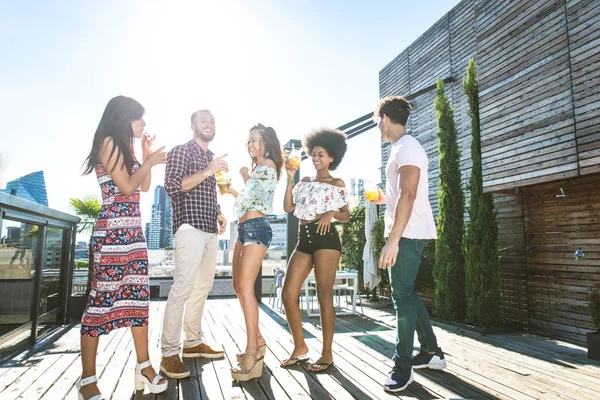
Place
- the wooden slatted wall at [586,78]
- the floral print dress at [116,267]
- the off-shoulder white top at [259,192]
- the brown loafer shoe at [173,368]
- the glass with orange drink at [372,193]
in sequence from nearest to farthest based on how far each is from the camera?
the floral print dress at [116,267] < the brown loafer shoe at [173,368] < the off-shoulder white top at [259,192] < the glass with orange drink at [372,193] < the wooden slatted wall at [586,78]

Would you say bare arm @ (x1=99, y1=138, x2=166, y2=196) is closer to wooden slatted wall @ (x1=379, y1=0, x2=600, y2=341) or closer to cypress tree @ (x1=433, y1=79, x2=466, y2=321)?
wooden slatted wall @ (x1=379, y1=0, x2=600, y2=341)

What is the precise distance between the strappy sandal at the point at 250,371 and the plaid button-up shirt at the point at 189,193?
2.80ft

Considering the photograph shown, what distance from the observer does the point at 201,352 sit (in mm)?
2926

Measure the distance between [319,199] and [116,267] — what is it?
132 cm

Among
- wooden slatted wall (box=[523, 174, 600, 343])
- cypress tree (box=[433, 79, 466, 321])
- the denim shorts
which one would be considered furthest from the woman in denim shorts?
wooden slatted wall (box=[523, 174, 600, 343])

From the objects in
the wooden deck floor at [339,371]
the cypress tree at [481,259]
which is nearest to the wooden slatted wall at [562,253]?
the cypress tree at [481,259]

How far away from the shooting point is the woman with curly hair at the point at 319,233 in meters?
2.65

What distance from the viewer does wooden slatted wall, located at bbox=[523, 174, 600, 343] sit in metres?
4.73

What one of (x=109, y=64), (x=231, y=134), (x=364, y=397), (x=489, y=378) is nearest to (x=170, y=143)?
(x=231, y=134)

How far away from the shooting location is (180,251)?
8.30ft

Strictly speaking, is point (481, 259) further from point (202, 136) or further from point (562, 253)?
point (202, 136)

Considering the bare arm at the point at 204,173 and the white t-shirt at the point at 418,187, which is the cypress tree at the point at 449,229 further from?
the bare arm at the point at 204,173

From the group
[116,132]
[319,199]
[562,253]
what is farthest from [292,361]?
[562,253]

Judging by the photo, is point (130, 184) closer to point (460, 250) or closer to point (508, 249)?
point (460, 250)
